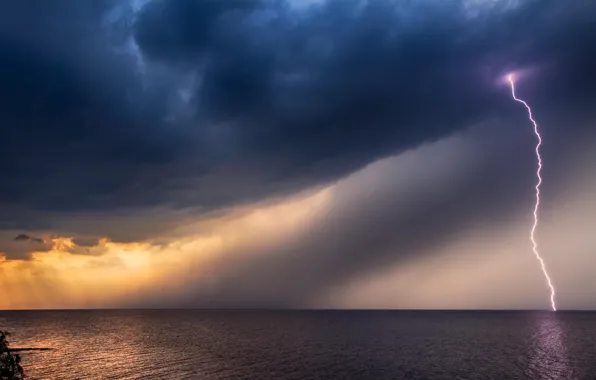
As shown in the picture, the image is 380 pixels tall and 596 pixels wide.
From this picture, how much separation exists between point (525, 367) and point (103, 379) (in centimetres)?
8289

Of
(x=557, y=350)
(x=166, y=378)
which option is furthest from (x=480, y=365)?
(x=166, y=378)

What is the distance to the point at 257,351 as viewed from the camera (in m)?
119

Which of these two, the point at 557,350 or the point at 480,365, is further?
the point at 557,350

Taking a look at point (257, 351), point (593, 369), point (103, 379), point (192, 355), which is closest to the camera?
point (103, 379)

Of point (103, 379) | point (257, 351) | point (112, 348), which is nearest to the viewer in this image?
point (103, 379)

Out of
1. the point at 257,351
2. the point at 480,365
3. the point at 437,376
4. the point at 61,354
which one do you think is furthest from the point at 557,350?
the point at 61,354

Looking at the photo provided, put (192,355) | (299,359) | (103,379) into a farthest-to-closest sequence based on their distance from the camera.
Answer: (192,355) → (299,359) → (103,379)

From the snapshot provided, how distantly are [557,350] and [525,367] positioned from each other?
44.6 m

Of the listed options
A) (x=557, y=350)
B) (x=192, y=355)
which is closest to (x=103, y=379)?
(x=192, y=355)

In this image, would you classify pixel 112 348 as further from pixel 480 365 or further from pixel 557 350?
pixel 557 350

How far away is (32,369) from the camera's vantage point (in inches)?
3521

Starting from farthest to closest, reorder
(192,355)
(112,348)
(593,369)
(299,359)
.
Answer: (112,348)
(192,355)
(299,359)
(593,369)

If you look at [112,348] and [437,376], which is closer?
[437,376]

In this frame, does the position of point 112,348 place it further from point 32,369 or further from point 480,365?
point 480,365
